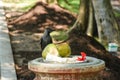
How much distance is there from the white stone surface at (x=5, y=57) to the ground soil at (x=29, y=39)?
0.15 meters

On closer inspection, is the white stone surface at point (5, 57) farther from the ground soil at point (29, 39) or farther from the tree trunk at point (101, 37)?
the tree trunk at point (101, 37)

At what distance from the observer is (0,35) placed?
15.0 metres

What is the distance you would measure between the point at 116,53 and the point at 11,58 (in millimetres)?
3001

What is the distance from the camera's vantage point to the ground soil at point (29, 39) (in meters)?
11.1

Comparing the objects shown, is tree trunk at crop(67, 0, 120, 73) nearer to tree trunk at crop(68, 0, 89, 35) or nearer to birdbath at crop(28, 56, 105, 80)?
tree trunk at crop(68, 0, 89, 35)

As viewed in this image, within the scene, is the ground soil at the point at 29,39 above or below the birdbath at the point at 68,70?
below

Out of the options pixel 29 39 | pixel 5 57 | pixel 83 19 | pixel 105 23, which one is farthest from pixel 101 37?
pixel 5 57

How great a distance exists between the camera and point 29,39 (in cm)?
Result: 1459

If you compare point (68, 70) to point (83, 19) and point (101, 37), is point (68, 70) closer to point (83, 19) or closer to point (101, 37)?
point (101, 37)

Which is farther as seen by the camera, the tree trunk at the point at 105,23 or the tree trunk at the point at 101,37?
the tree trunk at the point at 105,23

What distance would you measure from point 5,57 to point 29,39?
2.27 metres

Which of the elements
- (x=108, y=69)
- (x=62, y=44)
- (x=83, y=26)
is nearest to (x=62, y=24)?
(x=83, y=26)

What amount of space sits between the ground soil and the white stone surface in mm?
Result: 148

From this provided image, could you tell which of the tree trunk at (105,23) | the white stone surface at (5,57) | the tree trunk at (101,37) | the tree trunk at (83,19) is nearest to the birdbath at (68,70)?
the white stone surface at (5,57)
